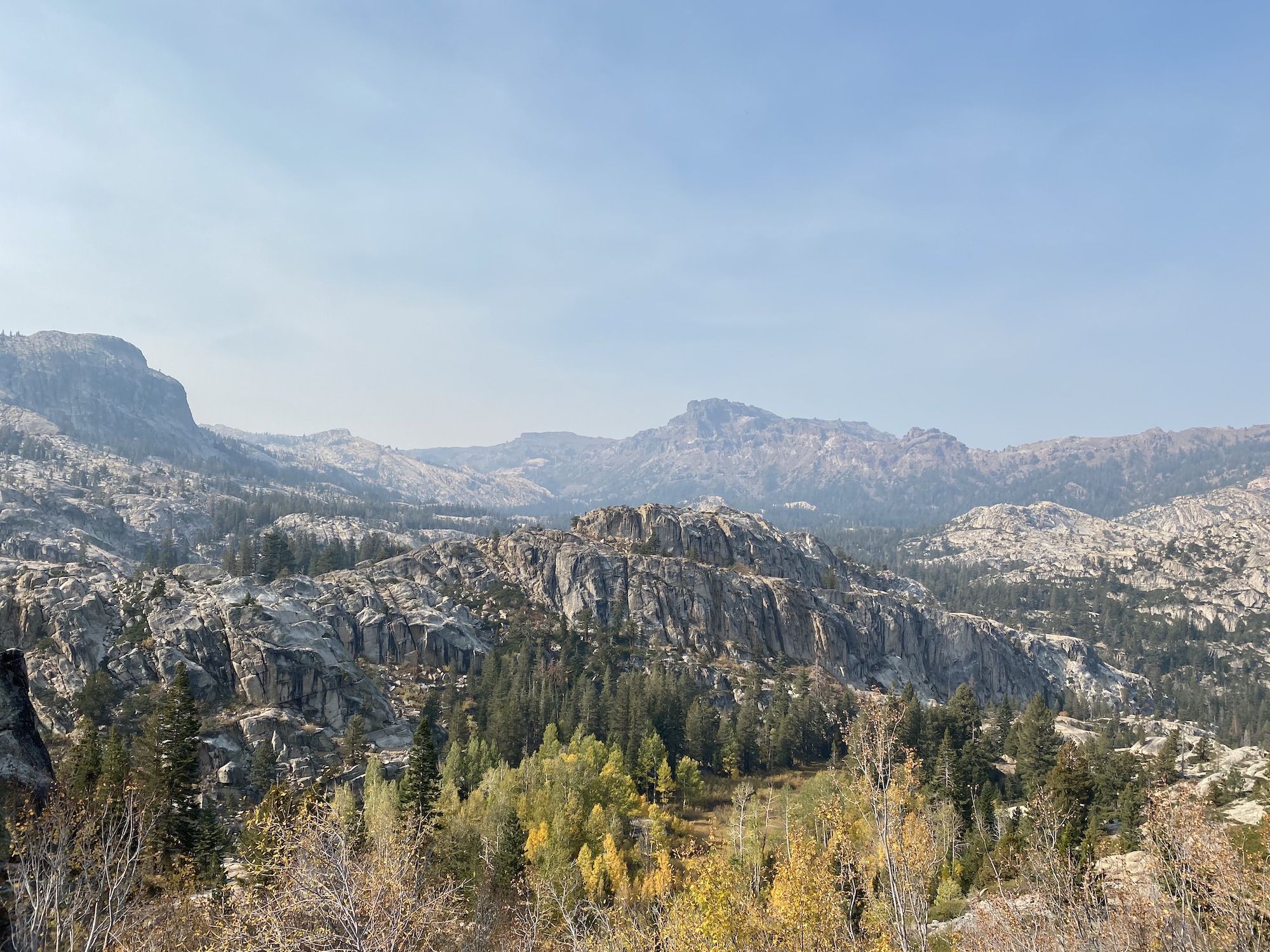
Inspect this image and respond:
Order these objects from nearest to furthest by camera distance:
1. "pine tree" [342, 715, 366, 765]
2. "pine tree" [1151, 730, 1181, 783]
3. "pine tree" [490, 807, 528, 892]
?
"pine tree" [490, 807, 528, 892], "pine tree" [1151, 730, 1181, 783], "pine tree" [342, 715, 366, 765]

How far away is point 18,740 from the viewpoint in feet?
140

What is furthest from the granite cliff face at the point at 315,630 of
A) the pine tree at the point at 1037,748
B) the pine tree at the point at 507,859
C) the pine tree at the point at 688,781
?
Result: the pine tree at the point at 1037,748

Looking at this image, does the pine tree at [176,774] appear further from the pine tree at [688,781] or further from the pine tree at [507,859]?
the pine tree at [688,781]

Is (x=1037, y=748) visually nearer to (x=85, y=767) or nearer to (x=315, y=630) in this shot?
(x=85, y=767)

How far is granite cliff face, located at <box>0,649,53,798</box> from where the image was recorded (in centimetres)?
4169

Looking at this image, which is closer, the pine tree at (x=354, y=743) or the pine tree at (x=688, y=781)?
the pine tree at (x=354, y=743)

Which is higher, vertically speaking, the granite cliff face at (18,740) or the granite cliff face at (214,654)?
the granite cliff face at (18,740)

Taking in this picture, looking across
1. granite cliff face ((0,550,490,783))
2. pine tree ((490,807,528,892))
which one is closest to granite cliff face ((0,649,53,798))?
pine tree ((490,807,528,892))

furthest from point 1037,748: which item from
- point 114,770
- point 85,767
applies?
point 85,767

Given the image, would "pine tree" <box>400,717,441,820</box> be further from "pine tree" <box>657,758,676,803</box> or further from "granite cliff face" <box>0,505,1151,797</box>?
"pine tree" <box>657,758,676,803</box>

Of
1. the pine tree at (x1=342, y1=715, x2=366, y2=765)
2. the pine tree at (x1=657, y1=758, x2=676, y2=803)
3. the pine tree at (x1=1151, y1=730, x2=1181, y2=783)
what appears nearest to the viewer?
the pine tree at (x1=1151, y1=730, x2=1181, y2=783)

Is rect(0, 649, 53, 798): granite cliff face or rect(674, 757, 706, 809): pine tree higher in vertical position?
rect(0, 649, 53, 798): granite cliff face

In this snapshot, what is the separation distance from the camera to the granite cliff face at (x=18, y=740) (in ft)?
137

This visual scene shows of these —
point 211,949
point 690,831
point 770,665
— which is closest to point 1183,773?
point 690,831
